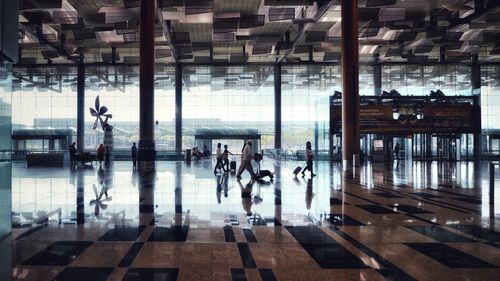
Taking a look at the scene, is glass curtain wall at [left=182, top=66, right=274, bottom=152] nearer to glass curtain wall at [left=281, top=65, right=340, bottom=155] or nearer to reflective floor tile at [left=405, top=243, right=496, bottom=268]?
glass curtain wall at [left=281, top=65, right=340, bottom=155]

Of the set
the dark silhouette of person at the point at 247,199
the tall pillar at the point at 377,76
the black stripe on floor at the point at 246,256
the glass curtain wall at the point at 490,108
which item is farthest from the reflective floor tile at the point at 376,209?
the glass curtain wall at the point at 490,108

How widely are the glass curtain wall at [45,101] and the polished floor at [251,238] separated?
33244mm

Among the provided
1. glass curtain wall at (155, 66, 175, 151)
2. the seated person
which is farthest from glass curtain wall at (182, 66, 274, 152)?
glass curtain wall at (155, 66, 175, 151)

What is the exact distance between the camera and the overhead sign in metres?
27.1

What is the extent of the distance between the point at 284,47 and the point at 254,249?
2846cm

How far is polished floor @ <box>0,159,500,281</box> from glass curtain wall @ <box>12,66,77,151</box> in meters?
33.2

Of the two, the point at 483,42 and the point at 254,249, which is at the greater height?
the point at 483,42

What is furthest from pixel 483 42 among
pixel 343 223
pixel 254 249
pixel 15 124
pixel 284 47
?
pixel 15 124

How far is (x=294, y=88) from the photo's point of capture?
40688mm

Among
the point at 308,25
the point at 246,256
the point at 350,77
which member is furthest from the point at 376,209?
the point at 308,25

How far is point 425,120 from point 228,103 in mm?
20049

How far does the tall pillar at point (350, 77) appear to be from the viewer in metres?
20.7

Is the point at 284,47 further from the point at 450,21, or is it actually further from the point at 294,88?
the point at 450,21

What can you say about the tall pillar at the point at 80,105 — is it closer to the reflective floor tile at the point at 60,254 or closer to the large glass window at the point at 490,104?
the reflective floor tile at the point at 60,254
